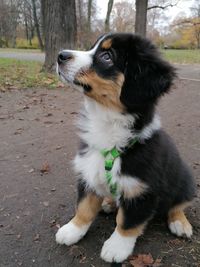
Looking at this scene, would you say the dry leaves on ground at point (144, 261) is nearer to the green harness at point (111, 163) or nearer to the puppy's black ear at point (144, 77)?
the green harness at point (111, 163)

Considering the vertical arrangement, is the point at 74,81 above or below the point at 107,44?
below

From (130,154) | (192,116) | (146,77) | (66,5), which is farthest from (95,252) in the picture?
(66,5)

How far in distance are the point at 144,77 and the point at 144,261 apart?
4.73ft

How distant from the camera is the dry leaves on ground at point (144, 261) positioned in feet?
9.21

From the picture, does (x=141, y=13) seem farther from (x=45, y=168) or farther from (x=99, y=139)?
(x=99, y=139)

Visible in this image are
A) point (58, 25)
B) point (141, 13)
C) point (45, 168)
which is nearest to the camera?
point (45, 168)

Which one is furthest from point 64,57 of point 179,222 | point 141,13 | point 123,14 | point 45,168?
point 123,14

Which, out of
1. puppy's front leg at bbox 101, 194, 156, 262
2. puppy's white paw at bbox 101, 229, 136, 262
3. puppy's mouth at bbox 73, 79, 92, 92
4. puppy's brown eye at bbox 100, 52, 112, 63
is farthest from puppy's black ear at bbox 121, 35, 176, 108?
puppy's white paw at bbox 101, 229, 136, 262

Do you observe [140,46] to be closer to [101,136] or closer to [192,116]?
[101,136]

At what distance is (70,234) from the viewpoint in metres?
3.02

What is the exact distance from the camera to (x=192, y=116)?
7.22m

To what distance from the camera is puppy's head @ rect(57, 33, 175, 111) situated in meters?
2.67

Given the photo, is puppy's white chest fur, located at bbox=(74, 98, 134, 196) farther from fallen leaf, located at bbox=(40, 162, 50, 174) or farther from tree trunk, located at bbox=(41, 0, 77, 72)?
tree trunk, located at bbox=(41, 0, 77, 72)

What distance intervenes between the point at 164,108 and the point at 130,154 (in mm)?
5206
